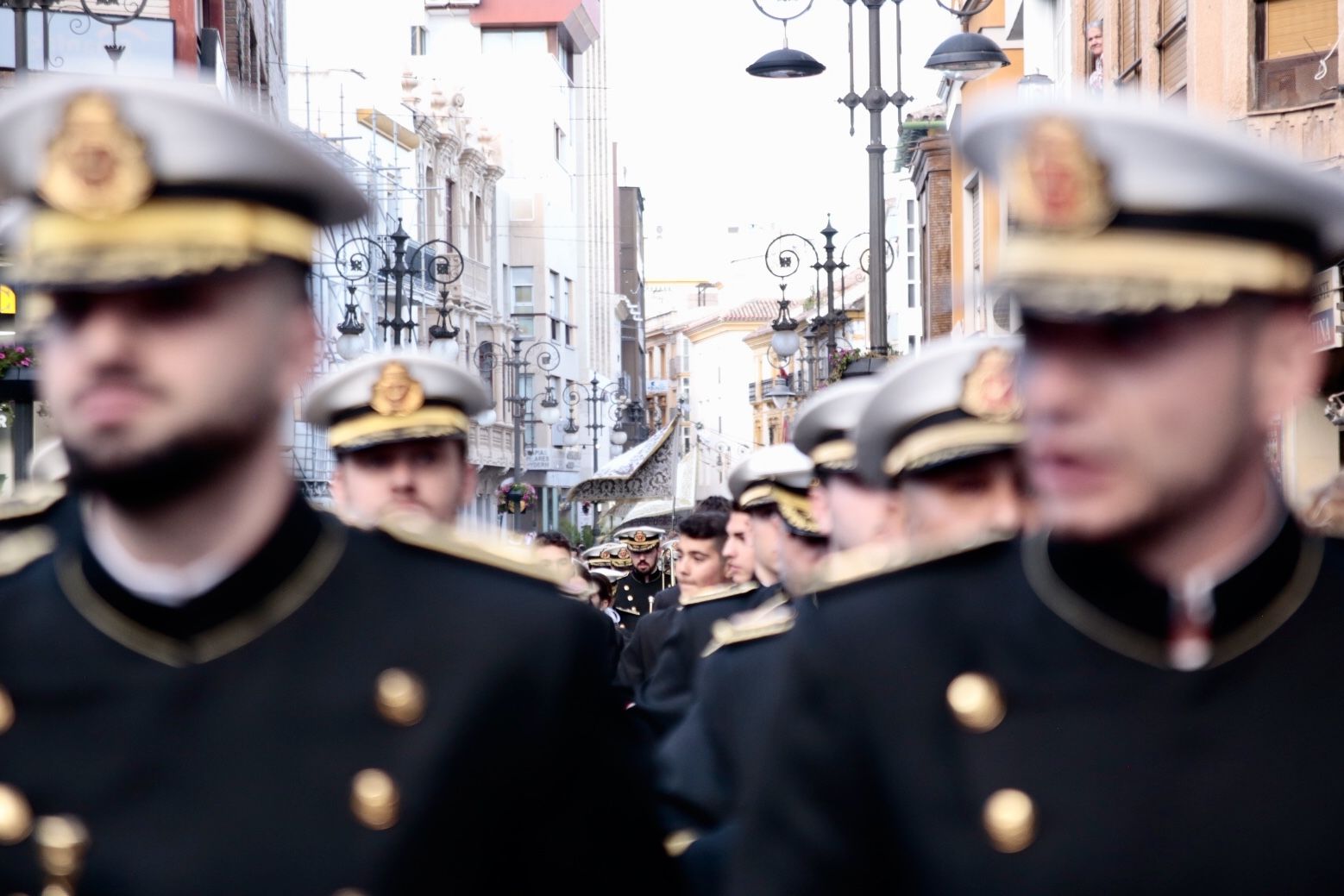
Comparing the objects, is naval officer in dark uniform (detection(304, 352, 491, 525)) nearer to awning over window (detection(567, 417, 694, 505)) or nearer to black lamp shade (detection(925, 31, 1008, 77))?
black lamp shade (detection(925, 31, 1008, 77))

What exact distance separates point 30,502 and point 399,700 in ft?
2.91

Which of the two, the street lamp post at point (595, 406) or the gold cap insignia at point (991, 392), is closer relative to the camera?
the gold cap insignia at point (991, 392)

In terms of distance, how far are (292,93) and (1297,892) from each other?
57027 mm

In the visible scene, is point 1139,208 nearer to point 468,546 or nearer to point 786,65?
point 468,546

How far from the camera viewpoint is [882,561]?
3.29 metres

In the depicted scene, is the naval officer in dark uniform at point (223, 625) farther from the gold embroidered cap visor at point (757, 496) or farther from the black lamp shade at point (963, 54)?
the black lamp shade at point (963, 54)

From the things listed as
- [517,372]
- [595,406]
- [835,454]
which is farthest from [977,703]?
[595,406]

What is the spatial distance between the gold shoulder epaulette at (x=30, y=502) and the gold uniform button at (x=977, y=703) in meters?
1.52

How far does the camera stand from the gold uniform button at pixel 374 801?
3.09 m

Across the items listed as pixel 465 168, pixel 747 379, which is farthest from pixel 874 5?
pixel 747 379

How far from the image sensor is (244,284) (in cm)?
297

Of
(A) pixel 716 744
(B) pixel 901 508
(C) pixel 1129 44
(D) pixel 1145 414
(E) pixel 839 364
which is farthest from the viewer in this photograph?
(E) pixel 839 364

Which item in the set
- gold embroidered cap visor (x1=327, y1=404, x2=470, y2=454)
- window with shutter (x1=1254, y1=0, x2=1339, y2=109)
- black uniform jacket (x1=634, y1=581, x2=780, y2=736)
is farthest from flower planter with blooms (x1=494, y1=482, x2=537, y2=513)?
gold embroidered cap visor (x1=327, y1=404, x2=470, y2=454)

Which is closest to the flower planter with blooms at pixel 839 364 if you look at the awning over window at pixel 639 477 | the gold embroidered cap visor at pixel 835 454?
the awning over window at pixel 639 477
